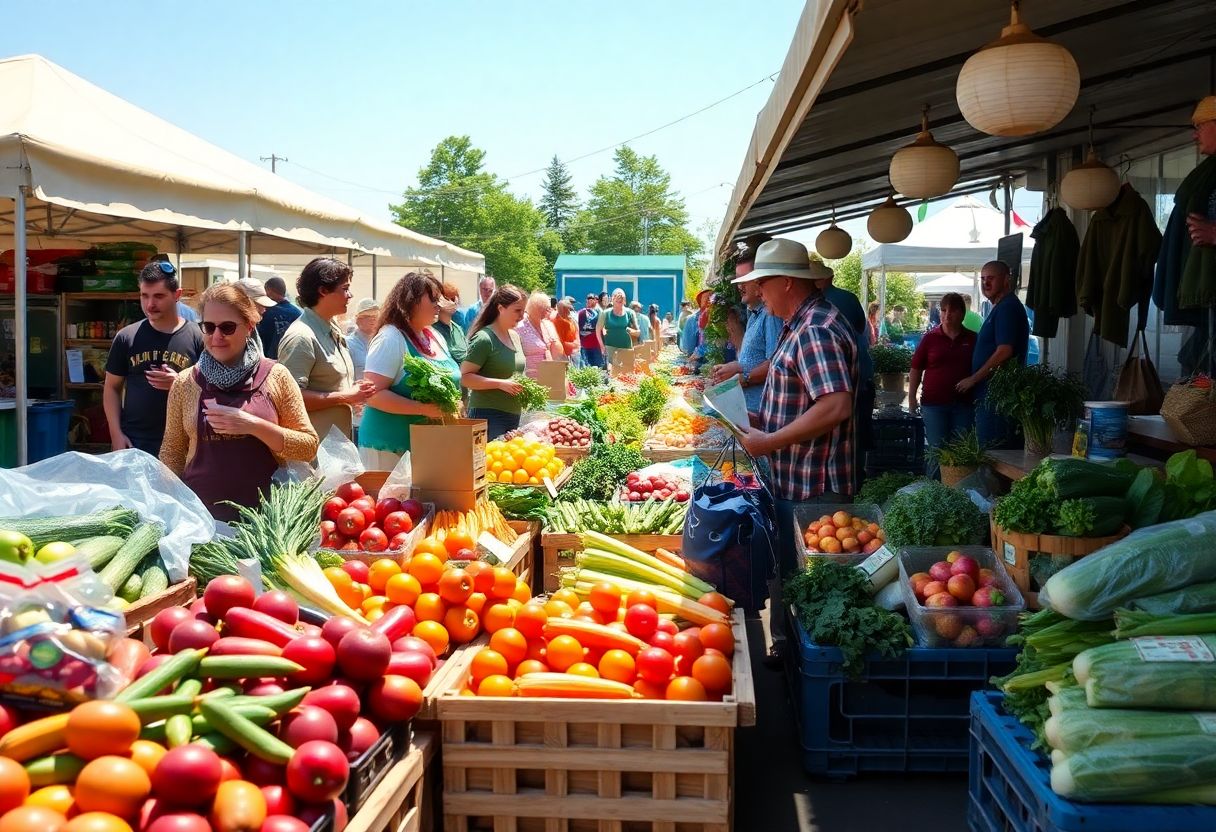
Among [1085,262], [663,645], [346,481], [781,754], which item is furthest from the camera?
[1085,262]

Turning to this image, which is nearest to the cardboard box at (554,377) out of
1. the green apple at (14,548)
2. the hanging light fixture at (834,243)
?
the hanging light fixture at (834,243)

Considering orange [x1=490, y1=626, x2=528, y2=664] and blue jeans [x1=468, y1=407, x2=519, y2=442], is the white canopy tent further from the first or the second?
orange [x1=490, y1=626, x2=528, y2=664]

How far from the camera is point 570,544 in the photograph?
195 inches

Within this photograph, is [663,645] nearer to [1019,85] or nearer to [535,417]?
[1019,85]

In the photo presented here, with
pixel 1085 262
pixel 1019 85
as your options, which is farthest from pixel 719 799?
pixel 1085 262

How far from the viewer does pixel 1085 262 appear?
7.60 metres

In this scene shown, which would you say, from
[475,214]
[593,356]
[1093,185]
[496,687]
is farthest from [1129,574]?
[475,214]

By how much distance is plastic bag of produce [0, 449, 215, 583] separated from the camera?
3.37 m

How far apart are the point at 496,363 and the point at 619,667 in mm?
3813

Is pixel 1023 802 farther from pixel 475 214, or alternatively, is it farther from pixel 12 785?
pixel 475 214

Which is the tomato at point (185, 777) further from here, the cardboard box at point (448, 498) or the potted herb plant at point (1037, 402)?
the potted herb plant at point (1037, 402)

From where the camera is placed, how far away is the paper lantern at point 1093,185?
6902 millimetres

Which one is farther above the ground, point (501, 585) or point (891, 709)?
point (501, 585)

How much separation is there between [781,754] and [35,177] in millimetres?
5084
